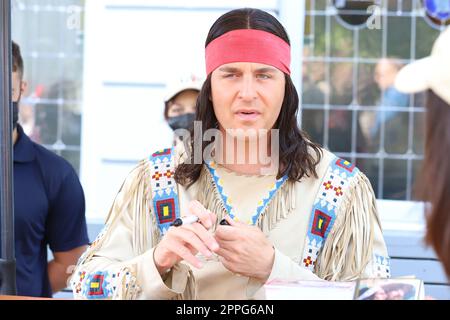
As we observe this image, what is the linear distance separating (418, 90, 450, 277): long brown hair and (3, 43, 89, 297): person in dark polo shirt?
2.04 metres

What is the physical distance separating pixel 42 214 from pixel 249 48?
4.28ft

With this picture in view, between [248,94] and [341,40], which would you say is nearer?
[248,94]

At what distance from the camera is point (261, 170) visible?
254 cm

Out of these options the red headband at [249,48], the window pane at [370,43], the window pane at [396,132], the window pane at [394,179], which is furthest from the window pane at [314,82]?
the red headband at [249,48]

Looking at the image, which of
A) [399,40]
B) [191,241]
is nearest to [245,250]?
[191,241]

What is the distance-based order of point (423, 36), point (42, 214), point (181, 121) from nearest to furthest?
point (42, 214) < point (181, 121) < point (423, 36)

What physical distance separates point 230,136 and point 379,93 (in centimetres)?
274

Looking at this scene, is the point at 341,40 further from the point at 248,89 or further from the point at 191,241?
the point at 191,241

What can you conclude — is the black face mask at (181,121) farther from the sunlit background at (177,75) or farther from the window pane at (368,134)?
the window pane at (368,134)

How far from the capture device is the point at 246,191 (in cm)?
250

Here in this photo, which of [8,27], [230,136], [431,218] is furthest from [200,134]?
[431,218]

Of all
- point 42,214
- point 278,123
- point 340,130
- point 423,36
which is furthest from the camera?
point 340,130

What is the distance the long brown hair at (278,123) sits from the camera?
2.49 meters
